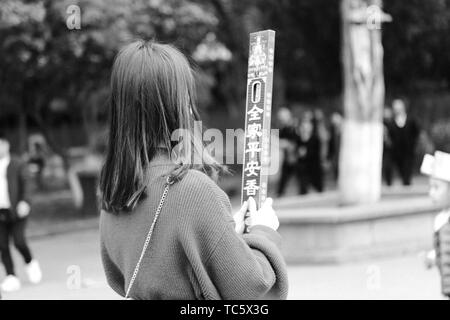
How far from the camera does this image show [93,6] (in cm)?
1530

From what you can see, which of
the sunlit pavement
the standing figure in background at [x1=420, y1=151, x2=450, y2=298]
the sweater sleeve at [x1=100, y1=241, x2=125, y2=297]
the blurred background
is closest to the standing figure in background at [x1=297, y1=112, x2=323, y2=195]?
the blurred background

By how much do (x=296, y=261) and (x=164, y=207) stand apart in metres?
8.11

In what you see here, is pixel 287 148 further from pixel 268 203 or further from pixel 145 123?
pixel 145 123

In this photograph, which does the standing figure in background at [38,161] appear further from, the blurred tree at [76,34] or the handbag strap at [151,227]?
the handbag strap at [151,227]

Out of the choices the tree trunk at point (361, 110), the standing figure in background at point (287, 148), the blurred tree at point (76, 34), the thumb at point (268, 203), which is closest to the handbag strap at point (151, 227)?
the thumb at point (268, 203)

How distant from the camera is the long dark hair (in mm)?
2535

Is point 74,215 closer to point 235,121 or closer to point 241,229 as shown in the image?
point 235,121

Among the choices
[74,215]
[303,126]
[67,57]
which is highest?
[67,57]

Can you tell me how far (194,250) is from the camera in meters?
2.43

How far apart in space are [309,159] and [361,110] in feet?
21.9

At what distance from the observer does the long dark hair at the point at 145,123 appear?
2.54 metres

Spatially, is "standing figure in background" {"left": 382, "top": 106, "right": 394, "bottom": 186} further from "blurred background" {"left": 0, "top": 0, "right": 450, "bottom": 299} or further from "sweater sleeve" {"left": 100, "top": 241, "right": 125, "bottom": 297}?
"sweater sleeve" {"left": 100, "top": 241, "right": 125, "bottom": 297}

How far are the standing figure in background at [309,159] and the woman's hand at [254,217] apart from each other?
51.7ft
